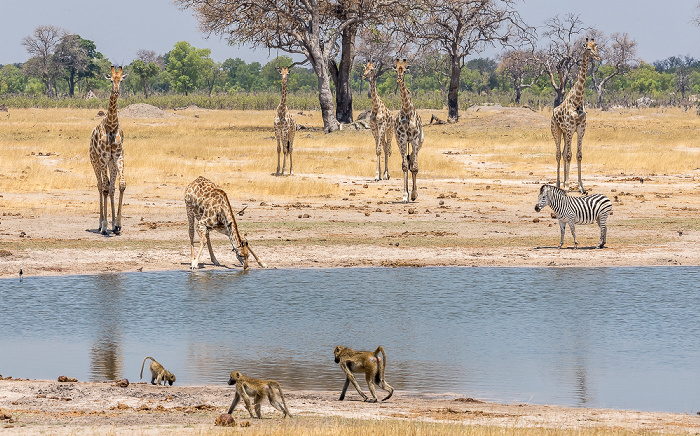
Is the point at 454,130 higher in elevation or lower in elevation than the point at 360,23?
lower

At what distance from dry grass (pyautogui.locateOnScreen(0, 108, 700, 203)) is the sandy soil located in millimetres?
18283

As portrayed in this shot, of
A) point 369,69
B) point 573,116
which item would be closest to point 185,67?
point 369,69

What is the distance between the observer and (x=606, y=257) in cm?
1925

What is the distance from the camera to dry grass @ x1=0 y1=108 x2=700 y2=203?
98.0 feet

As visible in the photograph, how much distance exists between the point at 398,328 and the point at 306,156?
958 inches

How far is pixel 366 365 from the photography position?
31.8ft

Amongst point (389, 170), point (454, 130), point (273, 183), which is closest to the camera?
point (273, 183)

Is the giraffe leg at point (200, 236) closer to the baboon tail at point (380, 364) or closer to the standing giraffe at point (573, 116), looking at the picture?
the baboon tail at point (380, 364)

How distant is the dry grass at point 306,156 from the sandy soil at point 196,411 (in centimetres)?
1828

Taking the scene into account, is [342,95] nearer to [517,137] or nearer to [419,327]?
[517,137]

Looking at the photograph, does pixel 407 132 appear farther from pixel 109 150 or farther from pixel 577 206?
pixel 109 150

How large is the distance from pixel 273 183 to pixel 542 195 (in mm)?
11602

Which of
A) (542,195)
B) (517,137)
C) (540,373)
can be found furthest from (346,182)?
(540,373)

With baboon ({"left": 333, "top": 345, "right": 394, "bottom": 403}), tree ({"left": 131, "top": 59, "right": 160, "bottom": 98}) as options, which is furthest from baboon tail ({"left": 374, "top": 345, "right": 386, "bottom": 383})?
tree ({"left": 131, "top": 59, "right": 160, "bottom": 98})
